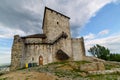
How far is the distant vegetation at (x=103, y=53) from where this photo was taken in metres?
53.7

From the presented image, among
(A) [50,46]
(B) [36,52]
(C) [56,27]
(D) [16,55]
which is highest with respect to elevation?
(C) [56,27]

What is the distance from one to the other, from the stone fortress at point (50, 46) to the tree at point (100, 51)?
87.4ft

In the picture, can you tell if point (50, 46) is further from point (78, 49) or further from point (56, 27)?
point (78, 49)

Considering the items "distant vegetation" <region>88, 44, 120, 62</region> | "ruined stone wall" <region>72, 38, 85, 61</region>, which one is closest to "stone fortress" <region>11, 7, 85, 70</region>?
"ruined stone wall" <region>72, 38, 85, 61</region>

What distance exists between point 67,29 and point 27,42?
41.9ft

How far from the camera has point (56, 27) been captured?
3594cm

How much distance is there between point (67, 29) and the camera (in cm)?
3756

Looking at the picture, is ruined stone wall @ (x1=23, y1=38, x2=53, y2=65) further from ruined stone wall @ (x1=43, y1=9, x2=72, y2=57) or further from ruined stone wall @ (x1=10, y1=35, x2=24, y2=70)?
ruined stone wall @ (x1=43, y1=9, x2=72, y2=57)

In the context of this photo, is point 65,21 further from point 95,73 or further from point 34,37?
point 95,73

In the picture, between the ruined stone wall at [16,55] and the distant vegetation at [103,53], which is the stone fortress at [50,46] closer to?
the ruined stone wall at [16,55]

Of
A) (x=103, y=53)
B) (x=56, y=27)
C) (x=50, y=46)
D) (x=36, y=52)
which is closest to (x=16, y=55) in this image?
(x=36, y=52)

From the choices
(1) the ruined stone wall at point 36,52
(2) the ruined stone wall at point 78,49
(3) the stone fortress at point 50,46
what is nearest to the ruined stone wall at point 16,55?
(3) the stone fortress at point 50,46

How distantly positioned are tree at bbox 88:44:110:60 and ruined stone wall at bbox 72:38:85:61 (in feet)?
82.2

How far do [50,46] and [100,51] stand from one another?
37924 mm
